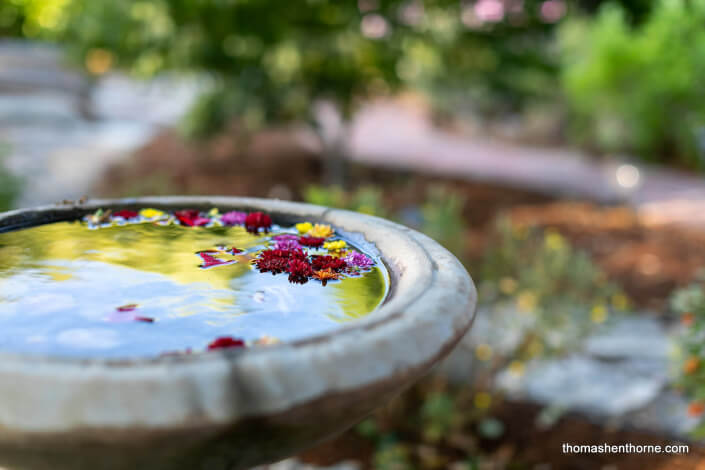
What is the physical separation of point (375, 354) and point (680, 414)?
2.66 meters

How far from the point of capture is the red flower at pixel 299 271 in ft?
5.26

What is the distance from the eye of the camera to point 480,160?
9555 millimetres

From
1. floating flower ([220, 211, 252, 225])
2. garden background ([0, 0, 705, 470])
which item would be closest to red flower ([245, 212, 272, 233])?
floating flower ([220, 211, 252, 225])

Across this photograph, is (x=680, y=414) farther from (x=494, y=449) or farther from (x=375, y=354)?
(x=375, y=354)

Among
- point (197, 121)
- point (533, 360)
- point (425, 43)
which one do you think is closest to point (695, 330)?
point (533, 360)

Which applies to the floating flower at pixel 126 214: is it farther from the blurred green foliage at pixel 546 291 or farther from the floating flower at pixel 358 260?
the blurred green foliage at pixel 546 291

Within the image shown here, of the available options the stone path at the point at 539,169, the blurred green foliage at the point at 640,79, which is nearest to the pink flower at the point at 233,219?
the blurred green foliage at the point at 640,79

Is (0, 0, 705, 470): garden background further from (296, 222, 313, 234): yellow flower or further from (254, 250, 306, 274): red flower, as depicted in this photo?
(254, 250, 306, 274): red flower

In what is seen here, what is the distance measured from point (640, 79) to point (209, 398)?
6.67m

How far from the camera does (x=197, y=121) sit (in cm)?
666

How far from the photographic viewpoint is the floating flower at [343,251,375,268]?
171 cm

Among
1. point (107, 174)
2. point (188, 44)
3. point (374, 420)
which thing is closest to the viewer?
point (374, 420)

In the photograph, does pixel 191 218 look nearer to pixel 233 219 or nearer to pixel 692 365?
pixel 233 219

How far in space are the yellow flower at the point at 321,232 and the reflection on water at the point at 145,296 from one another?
0.17 metres
